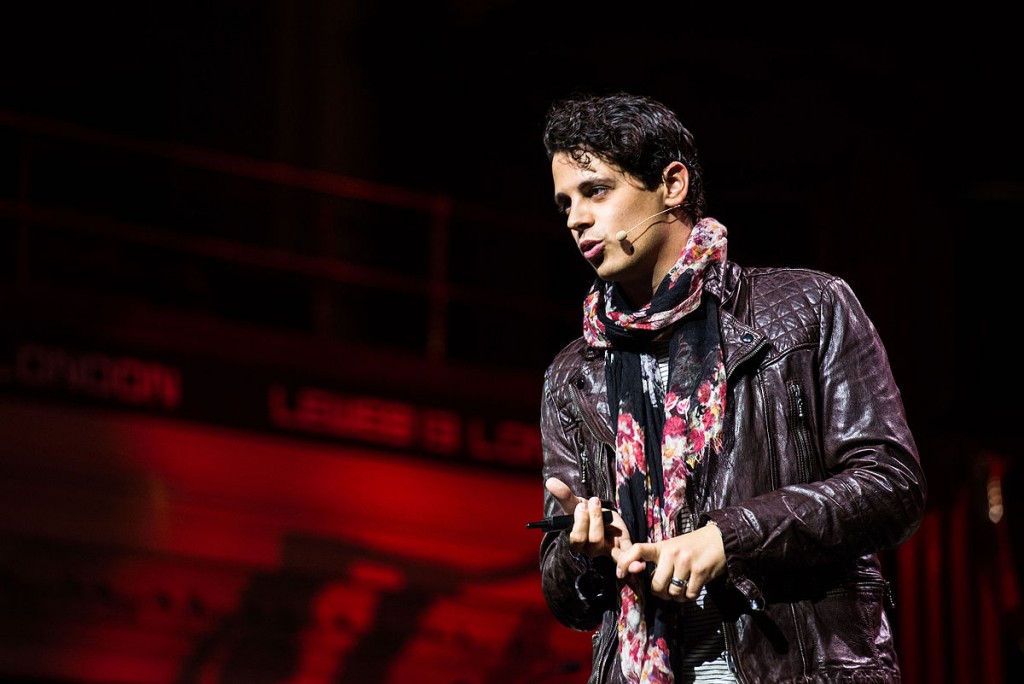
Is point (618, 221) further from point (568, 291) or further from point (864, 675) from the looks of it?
point (568, 291)

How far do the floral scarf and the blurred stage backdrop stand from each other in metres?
4.18

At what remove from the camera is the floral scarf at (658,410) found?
2557mm

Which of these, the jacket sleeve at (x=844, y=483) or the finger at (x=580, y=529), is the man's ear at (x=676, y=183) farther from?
the finger at (x=580, y=529)

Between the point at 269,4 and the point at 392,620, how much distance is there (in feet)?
16.8

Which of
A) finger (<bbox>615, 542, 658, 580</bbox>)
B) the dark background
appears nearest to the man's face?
finger (<bbox>615, 542, 658, 580</bbox>)

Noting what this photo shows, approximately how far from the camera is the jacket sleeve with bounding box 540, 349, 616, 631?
8.89ft

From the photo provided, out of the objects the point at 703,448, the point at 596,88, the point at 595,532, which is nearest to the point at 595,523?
the point at 595,532

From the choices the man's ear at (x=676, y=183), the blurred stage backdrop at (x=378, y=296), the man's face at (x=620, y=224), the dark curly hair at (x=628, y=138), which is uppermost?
the dark curly hair at (x=628, y=138)

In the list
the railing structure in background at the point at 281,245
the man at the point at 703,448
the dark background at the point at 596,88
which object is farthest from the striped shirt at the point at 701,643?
the dark background at the point at 596,88

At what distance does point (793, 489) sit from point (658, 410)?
31 cm

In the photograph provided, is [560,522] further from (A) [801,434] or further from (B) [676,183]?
(B) [676,183]

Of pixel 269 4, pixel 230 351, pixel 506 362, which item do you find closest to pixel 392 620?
pixel 230 351

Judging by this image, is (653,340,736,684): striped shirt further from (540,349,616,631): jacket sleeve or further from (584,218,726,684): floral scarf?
(540,349,616,631): jacket sleeve

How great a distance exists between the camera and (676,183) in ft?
9.37
